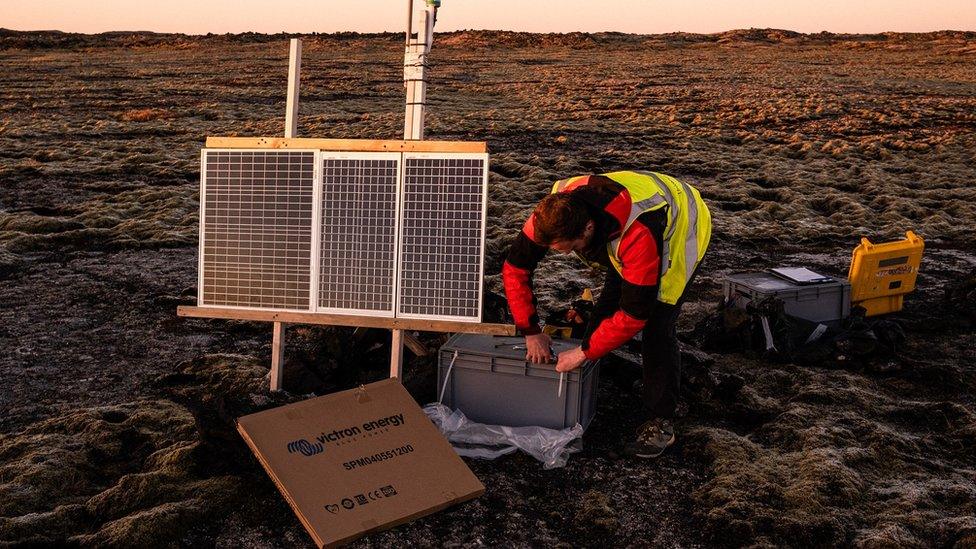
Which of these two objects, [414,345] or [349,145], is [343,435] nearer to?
[414,345]

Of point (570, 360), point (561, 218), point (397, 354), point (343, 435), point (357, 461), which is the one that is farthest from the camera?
point (397, 354)

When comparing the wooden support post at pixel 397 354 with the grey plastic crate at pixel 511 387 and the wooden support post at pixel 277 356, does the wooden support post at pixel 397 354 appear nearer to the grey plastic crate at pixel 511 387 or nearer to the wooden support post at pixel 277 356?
the grey plastic crate at pixel 511 387

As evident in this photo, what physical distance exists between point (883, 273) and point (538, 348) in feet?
12.8

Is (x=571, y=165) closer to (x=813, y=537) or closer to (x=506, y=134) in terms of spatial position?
(x=506, y=134)

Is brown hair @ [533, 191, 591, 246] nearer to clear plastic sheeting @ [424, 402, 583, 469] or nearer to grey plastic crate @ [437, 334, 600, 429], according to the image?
grey plastic crate @ [437, 334, 600, 429]

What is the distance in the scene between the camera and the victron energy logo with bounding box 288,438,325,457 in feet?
13.9

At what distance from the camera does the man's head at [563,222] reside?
4.08 meters

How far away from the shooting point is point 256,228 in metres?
5.29

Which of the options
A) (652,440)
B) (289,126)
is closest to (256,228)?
(289,126)

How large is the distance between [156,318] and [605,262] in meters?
4.34

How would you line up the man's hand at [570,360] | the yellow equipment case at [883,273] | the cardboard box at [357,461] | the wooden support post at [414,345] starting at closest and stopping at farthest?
1. the cardboard box at [357,461]
2. the man's hand at [570,360]
3. the wooden support post at [414,345]
4. the yellow equipment case at [883,273]

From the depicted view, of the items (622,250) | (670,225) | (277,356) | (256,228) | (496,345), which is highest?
(670,225)

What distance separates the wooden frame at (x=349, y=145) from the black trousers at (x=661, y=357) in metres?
1.10

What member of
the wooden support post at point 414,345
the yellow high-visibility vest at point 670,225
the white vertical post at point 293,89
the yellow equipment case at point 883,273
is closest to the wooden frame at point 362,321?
the wooden support post at point 414,345
